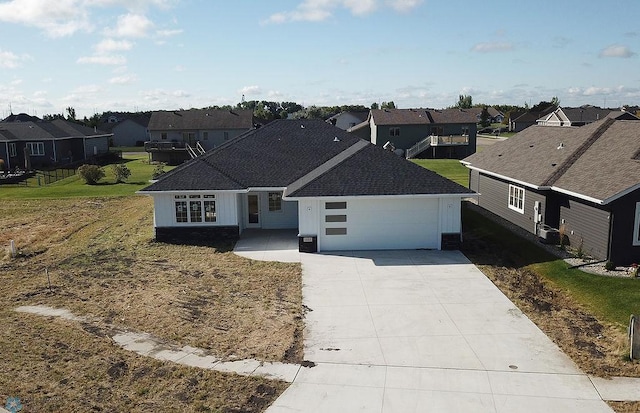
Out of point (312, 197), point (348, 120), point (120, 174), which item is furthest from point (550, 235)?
point (348, 120)

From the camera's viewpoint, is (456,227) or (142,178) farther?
(142,178)

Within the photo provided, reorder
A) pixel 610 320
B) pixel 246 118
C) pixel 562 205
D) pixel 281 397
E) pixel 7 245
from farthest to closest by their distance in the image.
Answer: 1. pixel 246 118
2. pixel 7 245
3. pixel 562 205
4. pixel 610 320
5. pixel 281 397

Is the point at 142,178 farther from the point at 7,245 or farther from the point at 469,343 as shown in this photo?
the point at 469,343

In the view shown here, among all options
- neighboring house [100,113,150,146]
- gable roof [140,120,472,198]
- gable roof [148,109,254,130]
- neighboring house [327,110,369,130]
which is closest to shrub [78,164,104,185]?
gable roof [140,120,472,198]

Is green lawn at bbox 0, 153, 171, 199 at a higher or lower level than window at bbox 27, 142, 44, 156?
lower

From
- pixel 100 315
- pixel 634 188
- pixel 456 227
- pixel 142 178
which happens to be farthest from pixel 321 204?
pixel 142 178

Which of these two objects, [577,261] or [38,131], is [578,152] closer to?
[577,261]

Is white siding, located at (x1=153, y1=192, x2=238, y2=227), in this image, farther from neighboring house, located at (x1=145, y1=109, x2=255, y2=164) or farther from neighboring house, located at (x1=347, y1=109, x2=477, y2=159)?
neighboring house, located at (x1=145, y1=109, x2=255, y2=164)
